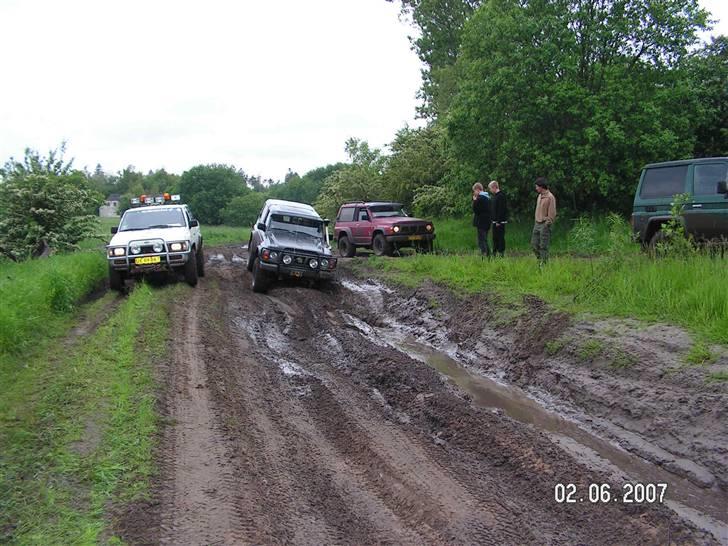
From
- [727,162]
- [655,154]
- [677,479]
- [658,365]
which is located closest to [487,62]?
[655,154]

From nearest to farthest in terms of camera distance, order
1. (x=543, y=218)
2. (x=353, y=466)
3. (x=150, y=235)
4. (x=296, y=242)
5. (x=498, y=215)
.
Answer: (x=353, y=466), (x=543, y=218), (x=498, y=215), (x=150, y=235), (x=296, y=242)

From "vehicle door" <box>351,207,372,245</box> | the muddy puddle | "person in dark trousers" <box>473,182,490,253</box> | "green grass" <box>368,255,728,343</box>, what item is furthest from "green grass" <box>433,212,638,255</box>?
the muddy puddle

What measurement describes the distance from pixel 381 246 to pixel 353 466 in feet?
44.3

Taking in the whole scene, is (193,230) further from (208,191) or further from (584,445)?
(208,191)

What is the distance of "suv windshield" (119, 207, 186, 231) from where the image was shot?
13.7 m

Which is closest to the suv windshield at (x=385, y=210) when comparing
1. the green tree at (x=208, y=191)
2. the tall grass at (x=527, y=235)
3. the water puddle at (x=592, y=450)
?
the tall grass at (x=527, y=235)

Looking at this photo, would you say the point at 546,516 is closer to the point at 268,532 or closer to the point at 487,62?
the point at 268,532

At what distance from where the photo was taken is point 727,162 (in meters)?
10.1

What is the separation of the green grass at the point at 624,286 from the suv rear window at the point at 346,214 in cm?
807

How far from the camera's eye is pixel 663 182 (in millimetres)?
10859

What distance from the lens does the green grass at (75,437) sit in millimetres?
3746

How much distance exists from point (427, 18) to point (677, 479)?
3672 centimetres

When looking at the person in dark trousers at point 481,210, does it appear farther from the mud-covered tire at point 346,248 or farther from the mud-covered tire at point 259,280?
the mud-covered tire at point 346,248

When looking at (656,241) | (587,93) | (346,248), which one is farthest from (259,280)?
(587,93)
